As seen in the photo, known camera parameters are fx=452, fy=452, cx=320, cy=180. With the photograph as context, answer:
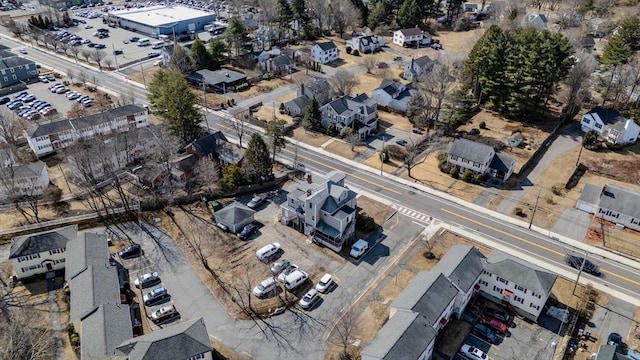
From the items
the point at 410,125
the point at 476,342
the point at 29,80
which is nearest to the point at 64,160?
the point at 29,80

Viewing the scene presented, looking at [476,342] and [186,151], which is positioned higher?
→ [186,151]

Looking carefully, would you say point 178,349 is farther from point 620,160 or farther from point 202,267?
point 620,160

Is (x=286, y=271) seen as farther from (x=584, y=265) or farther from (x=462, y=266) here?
(x=584, y=265)

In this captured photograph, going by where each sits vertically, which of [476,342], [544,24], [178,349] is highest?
[544,24]

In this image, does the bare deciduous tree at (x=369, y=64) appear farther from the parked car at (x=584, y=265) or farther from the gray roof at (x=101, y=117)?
the parked car at (x=584, y=265)

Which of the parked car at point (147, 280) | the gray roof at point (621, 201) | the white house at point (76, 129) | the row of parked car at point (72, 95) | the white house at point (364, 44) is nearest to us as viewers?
the parked car at point (147, 280)

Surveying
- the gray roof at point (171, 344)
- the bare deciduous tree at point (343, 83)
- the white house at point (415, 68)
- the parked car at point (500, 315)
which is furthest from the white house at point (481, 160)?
the gray roof at point (171, 344)

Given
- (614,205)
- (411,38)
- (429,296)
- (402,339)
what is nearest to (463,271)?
(429,296)
